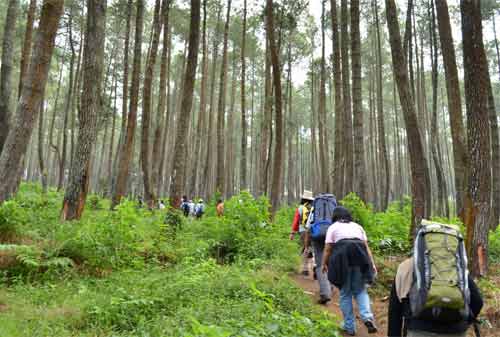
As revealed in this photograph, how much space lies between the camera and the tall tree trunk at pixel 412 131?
8414mm

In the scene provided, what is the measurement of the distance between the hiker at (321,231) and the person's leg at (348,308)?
1278 mm

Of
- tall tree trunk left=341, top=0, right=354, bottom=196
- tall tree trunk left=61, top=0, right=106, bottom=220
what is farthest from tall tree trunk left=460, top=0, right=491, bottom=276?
tall tree trunk left=61, top=0, right=106, bottom=220

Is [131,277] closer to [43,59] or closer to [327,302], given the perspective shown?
[327,302]

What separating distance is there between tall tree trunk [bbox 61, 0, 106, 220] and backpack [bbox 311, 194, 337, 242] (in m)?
5.11

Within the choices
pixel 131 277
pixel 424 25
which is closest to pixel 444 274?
pixel 131 277

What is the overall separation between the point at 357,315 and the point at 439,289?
3.69 metres

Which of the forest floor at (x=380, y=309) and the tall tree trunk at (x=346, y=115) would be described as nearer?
the forest floor at (x=380, y=309)

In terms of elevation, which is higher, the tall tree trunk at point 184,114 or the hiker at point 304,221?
the tall tree trunk at point 184,114

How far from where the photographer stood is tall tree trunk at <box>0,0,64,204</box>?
6836 millimetres

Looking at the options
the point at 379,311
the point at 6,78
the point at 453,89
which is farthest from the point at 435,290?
the point at 6,78

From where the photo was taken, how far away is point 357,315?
588 cm

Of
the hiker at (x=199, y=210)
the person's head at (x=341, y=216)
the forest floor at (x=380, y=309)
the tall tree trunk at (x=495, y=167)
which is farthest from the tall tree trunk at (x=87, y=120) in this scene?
the tall tree trunk at (x=495, y=167)

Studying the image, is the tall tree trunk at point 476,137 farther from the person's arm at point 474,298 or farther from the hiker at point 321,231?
the person's arm at point 474,298

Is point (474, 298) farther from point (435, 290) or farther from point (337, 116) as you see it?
point (337, 116)
